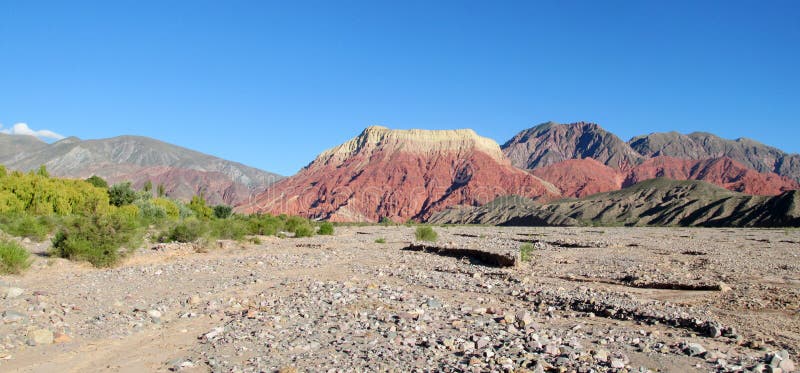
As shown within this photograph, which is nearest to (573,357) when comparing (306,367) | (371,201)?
(306,367)

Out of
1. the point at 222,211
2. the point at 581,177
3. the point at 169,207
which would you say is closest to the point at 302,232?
the point at 169,207

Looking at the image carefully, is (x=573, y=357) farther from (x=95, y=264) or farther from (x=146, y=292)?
(x=95, y=264)

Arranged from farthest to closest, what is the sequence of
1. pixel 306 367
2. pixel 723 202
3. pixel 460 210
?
pixel 460 210 → pixel 723 202 → pixel 306 367

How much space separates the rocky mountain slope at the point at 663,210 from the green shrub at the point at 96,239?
75.0 metres

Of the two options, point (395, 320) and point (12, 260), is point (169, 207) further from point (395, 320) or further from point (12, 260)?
point (395, 320)

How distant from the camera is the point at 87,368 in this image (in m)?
6.96

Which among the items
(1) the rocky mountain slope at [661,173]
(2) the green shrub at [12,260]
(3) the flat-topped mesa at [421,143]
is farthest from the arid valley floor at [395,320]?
(3) the flat-topped mesa at [421,143]

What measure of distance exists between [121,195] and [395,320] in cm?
3941

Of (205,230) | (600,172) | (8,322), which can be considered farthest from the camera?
(600,172)

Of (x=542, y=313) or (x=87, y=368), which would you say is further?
(x=542, y=313)

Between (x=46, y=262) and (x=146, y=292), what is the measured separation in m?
6.77

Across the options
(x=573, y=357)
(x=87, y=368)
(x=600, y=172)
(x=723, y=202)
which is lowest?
(x=87, y=368)

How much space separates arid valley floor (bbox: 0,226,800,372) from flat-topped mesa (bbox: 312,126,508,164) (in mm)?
151694

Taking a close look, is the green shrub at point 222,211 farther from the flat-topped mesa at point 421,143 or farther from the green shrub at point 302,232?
the flat-topped mesa at point 421,143
